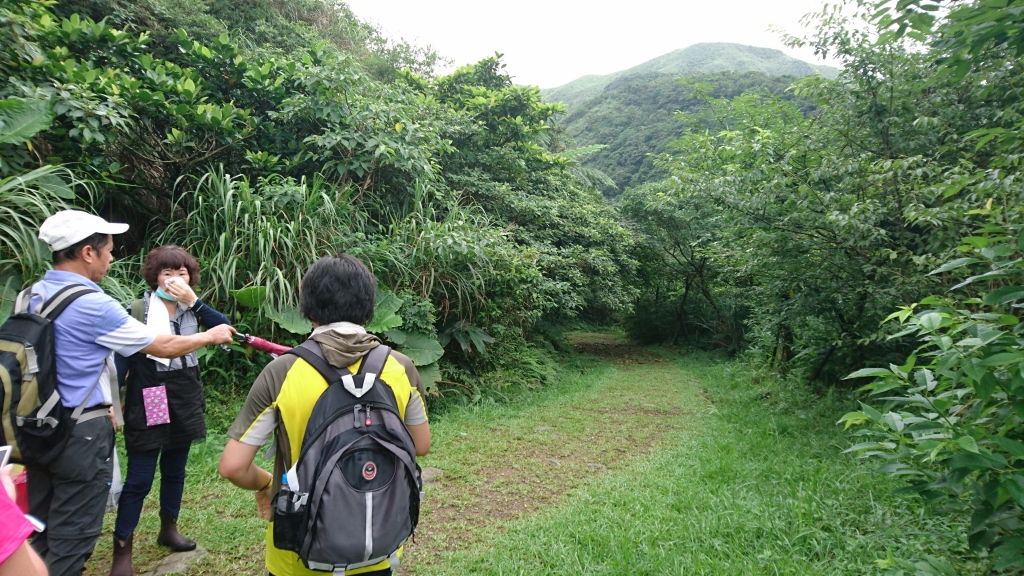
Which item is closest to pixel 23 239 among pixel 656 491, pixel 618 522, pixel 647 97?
pixel 618 522

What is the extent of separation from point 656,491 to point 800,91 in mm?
4623

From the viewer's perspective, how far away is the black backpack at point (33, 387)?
1.76 m

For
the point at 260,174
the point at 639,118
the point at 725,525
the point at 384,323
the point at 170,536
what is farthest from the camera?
the point at 639,118

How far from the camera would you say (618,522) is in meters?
3.32

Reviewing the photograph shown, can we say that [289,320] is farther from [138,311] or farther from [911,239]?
[911,239]

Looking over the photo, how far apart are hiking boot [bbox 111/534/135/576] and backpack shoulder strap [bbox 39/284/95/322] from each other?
4.02 ft

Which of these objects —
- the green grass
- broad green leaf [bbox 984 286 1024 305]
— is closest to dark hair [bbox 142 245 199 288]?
the green grass

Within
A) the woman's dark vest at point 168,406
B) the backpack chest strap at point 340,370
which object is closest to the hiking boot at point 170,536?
the woman's dark vest at point 168,406

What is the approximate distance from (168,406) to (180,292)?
566mm

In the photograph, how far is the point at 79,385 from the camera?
6.48 ft

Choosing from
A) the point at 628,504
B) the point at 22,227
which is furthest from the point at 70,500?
the point at 628,504

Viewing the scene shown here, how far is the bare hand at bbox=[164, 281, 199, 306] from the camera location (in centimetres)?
256

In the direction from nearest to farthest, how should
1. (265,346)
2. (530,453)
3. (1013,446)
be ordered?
(1013,446) < (265,346) < (530,453)

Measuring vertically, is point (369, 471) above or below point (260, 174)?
below
